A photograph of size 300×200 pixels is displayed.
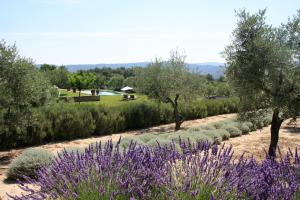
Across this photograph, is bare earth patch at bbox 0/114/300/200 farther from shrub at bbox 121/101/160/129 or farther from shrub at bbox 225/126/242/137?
shrub at bbox 121/101/160/129

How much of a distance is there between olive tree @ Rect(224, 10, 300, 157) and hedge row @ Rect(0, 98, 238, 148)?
813cm

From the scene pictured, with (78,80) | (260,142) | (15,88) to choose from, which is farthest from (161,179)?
(78,80)

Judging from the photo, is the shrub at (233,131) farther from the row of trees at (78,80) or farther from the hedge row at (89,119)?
the row of trees at (78,80)

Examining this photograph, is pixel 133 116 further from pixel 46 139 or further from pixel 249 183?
pixel 249 183

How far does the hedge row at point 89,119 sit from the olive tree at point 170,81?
1555 millimetres

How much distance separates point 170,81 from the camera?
19.5 metres

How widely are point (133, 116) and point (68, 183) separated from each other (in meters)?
17.3

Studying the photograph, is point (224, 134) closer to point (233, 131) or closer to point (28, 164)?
point (233, 131)

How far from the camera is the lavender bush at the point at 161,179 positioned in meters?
2.87

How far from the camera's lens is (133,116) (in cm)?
2053

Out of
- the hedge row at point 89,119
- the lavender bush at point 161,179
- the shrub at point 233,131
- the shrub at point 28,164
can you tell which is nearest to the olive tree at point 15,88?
the hedge row at point 89,119

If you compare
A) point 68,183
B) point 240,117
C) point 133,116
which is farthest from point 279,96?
point 133,116

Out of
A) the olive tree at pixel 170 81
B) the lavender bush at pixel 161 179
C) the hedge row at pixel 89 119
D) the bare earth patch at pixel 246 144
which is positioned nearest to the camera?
the lavender bush at pixel 161 179

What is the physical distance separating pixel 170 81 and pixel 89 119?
5058 millimetres
